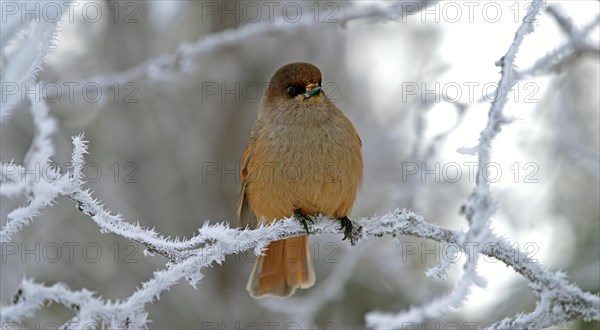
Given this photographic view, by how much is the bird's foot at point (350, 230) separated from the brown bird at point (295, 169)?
1 cm

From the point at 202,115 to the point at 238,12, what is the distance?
3.78ft

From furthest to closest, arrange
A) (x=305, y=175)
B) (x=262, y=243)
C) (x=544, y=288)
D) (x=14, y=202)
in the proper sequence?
(x=14, y=202) → (x=305, y=175) → (x=262, y=243) → (x=544, y=288)

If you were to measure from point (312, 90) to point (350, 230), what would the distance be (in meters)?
1.18

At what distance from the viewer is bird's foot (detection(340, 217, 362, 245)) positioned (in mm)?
4289

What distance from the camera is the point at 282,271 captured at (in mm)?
5438

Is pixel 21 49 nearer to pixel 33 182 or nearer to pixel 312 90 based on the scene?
pixel 33 182

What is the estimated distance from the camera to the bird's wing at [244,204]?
5.17 m

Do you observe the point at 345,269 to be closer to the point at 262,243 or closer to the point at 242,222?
the point at 242,222

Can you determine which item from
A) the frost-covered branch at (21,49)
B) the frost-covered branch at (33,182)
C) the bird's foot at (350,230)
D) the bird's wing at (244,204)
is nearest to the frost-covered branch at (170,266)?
the frost-covered branch at (33,182)

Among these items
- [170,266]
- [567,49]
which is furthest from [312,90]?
[170,266]

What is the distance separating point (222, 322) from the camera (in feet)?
22.6

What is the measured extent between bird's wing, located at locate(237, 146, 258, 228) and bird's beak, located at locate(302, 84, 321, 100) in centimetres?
57

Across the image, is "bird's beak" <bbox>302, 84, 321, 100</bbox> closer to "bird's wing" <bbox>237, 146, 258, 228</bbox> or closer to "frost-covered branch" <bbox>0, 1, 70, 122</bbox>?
"bird's wing" <bbox>237, 146, 258, 228</bbox>

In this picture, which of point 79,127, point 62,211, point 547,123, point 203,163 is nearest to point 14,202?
point 62,211
